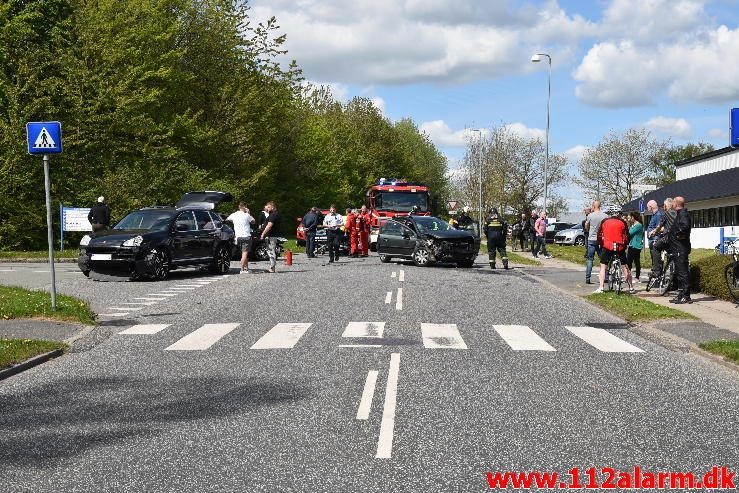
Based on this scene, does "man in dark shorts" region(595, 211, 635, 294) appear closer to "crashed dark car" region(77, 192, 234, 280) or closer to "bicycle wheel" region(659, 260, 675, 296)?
"bicycle wheel" region(659, 260, 675, 296)

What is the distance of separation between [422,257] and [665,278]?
1008 centimetres

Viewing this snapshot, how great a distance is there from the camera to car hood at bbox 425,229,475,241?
26264 millimetres

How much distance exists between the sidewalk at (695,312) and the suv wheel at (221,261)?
8.14m

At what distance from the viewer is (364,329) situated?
11992mm

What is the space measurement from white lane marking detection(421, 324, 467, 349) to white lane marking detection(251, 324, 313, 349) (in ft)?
5.24

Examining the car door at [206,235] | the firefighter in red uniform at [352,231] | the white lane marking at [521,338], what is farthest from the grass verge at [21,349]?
the firefighter in red uniform at [352,231]

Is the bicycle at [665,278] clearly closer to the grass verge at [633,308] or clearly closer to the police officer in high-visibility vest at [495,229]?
the grass verge at [633,308]

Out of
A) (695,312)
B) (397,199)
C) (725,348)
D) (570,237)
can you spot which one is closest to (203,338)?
(725,348)

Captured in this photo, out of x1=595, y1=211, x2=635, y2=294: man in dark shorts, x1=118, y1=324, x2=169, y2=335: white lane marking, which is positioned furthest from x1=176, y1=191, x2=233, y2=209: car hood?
x1=118, y1=324, x2=169, y2=335: white lane marking

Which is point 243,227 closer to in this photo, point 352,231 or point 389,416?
point 352,231

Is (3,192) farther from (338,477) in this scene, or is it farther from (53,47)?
(338,477)

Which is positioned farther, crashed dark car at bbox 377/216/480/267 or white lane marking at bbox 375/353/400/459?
crashed dark car at bbox 377/216/480/267

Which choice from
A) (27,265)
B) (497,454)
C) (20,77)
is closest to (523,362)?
(497,454)

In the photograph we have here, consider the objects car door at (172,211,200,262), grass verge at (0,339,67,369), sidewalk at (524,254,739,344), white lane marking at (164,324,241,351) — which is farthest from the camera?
car door at (172,211,200,262)
